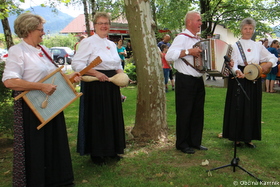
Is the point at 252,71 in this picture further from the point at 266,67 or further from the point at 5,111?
the point at 5,111

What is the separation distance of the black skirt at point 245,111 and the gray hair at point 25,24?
10.5 ft

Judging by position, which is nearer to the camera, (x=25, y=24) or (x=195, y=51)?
(x=25, y=24)

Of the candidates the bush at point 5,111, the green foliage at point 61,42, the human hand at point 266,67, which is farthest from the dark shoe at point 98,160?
the green foliage at point 61,42

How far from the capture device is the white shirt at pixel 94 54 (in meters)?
4.16

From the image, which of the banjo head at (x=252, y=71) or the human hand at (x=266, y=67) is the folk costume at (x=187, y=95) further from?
the human hand at (x=266, y=67)

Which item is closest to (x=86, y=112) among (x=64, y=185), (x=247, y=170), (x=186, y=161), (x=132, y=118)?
(x=64, y=185)

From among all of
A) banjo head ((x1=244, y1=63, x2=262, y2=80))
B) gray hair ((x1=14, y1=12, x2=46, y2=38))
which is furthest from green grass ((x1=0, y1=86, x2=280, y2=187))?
gray hair ((x1=14, y1=12, x2=46, y2=38))

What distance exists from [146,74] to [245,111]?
1.81 m

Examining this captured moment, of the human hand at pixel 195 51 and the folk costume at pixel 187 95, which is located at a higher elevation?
the human hand at pixel 195 51

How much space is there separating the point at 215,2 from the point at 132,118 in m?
17.6

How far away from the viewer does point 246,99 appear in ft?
16.3

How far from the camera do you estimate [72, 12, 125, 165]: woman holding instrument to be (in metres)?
4.21

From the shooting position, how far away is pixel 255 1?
21406 millimetres

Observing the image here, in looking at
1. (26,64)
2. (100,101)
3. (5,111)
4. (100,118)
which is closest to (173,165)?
(100,118)
